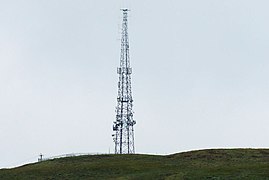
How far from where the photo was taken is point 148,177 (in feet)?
158

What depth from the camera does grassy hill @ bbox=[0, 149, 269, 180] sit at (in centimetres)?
4834

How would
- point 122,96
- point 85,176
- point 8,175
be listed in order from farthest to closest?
point 122,96 < point 8,175 < point 85,176

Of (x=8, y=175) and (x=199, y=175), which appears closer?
(x=199, y=175)

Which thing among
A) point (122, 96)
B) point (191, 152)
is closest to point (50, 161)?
point (191, 152)

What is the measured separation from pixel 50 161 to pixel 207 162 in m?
16.4

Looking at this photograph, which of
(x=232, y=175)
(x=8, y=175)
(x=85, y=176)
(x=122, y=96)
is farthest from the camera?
(x=122, y=96)

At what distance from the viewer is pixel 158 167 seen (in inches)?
2156

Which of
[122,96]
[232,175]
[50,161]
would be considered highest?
[122,96]

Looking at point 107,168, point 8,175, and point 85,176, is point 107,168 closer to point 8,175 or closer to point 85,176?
point 85,176

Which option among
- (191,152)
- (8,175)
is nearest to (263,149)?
(191,152)

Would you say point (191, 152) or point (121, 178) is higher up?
point (191, 152)

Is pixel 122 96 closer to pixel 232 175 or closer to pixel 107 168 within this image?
pixel 107 168

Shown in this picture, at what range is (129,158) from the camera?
62.2 meters

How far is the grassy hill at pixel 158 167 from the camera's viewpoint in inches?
1903
